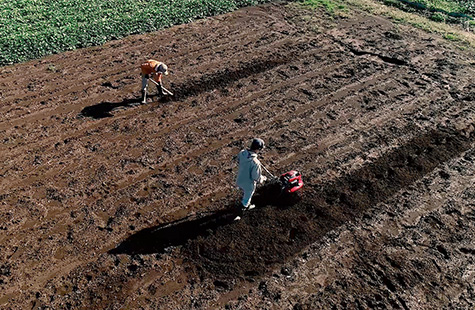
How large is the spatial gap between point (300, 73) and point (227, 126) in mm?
4098

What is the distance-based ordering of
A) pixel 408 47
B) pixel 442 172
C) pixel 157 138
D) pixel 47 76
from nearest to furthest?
pixel 442 172 → pixel 157 138 → pixel 47 76 → pixel 408 47

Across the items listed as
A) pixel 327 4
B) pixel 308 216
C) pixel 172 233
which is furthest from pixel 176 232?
pixel 327 4

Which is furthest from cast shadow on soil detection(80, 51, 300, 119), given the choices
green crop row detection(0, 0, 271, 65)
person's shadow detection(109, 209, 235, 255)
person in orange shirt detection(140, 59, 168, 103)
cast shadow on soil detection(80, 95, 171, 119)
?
person's shadow detection(109, 209, 235, 255)

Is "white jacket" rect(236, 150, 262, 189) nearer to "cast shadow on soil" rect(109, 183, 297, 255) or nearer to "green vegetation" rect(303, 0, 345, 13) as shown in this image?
"cast shadow on soil" rect(109, 183, 297, 255)

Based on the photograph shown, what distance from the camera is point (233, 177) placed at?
10227 mm

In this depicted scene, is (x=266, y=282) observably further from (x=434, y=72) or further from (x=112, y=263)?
(x=434, y=72)

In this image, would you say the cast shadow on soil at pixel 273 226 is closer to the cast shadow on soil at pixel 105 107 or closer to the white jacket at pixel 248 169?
the white jacket at pixel 248 169

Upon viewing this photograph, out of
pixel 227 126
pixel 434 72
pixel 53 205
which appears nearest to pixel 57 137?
pixel 53 205

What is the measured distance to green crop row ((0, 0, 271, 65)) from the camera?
1571cm

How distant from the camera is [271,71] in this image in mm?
14625

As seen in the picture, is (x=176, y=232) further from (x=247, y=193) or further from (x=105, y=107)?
(x=105, y=107)

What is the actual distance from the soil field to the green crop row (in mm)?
941

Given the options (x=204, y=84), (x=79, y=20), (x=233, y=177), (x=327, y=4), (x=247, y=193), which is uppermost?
(x=327, y=4)

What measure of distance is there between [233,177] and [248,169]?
6.75ft
